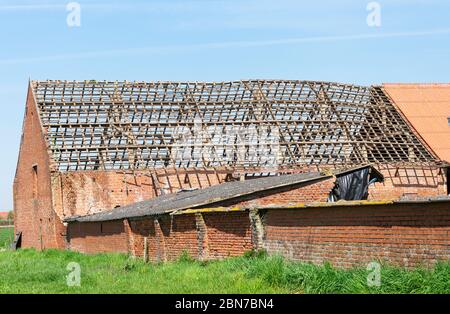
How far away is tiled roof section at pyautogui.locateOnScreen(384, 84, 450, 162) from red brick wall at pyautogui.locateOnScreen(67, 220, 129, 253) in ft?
63.4

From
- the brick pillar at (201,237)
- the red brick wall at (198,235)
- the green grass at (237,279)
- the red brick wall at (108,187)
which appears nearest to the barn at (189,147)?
the red brick wall at (108,187)

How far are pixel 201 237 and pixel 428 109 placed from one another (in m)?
28.4

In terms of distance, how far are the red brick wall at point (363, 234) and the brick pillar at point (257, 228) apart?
257 mm

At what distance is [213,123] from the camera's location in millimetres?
40125

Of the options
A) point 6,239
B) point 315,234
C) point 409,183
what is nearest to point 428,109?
point 409,183

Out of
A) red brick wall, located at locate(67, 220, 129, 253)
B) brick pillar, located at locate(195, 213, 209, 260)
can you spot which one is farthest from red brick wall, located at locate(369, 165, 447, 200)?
brick pillar, located at locate(195, 213, 209, 260)

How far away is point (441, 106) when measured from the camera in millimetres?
46125

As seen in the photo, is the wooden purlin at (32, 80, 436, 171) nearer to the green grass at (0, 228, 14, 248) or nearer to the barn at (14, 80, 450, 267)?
the barn at (14, 80, 450, 267)

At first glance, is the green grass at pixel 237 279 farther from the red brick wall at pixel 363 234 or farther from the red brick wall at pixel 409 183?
the red brick wall at pixel 409 183

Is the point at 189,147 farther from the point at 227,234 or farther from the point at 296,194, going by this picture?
the point at 227,234

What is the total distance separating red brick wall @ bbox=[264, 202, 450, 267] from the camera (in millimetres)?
12961

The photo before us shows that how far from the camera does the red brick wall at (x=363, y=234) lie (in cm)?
1296
